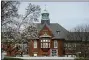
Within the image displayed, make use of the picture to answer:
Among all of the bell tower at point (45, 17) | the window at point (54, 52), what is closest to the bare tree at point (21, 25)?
the bell tower at point (45, 17)

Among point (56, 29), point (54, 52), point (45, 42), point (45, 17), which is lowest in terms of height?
point (54, 52)

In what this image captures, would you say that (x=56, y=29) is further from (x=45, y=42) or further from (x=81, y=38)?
(x=81, y=38)

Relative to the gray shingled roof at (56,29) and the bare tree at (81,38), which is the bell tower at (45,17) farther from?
the bare tree at (81,38)

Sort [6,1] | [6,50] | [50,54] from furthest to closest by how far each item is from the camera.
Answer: [50,54] < [6,50] < [6,1]

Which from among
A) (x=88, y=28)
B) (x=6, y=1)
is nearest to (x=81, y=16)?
(x=88, y=28)

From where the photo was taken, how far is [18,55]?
7.86ft

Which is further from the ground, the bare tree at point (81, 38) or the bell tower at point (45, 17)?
the bell tower at point (45, 17)

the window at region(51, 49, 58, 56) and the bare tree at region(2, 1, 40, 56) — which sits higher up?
the bare tree at region(2, 1, 40, 56)

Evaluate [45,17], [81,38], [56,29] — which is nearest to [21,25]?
[45,17]

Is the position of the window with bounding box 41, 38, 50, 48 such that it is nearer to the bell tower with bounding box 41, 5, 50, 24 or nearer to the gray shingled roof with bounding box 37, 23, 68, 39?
the gray shingled roof with bounding box 37, 23, 68, 39

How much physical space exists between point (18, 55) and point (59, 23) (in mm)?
683

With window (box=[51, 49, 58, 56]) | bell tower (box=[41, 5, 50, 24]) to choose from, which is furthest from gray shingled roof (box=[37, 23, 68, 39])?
window (box=[51, 49, 58, 56])

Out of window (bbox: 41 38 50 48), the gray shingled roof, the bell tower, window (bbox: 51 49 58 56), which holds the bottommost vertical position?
window (bbox: 51 49 58 56)

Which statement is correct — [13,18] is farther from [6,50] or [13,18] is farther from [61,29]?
[61,29]
